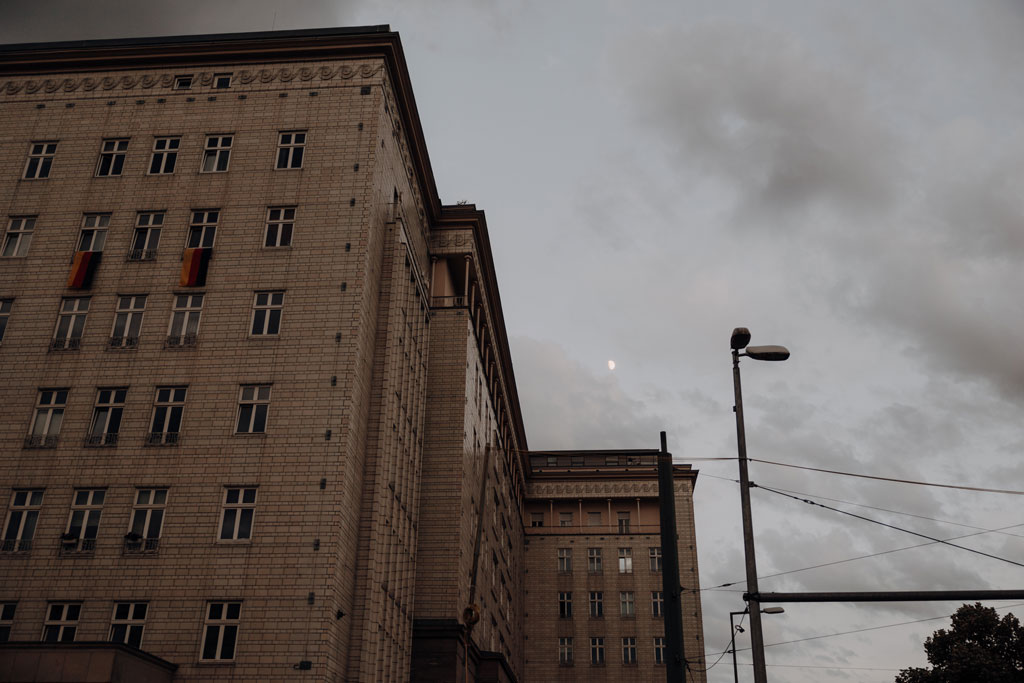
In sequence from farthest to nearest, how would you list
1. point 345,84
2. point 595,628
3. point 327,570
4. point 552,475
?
point 552,475, point 595,628, point 345,84, point 327,570

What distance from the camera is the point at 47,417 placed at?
33.9 m

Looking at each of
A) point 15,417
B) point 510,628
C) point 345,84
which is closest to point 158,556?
point 15,417

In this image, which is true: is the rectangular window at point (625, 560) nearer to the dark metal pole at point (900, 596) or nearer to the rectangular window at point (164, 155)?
the rectangular window at point (164, 155)

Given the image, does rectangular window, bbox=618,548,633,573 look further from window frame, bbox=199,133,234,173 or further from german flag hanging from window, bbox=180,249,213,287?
window frame, bbox=199,133,234,173

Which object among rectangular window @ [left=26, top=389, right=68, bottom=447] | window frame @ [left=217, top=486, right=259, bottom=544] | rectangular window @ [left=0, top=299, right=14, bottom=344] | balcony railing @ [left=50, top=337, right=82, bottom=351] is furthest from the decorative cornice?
window frame @ [left=217, top=486, right=259, bottom=544]

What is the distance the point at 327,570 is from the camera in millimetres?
30688

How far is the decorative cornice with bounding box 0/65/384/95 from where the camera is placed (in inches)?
1561

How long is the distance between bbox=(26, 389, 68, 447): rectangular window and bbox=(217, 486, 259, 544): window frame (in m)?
7.36

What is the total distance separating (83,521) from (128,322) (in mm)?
8153

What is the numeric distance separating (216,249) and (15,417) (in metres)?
10.1

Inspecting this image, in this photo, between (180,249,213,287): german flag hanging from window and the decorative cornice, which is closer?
(180,249,213,287): german flag hanging from window

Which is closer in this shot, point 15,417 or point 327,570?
point 327,570

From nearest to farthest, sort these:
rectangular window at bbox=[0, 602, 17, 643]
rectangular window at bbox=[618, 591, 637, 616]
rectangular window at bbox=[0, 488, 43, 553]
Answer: rectangular window at bbox=[0, 602, 17, 643]
rectangular window at bbox=[0, 488, 43, 553]
rectangular window at bbox=[618, 591, 637, 616]

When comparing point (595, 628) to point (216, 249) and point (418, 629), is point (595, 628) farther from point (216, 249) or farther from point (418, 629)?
point (216, 249)
